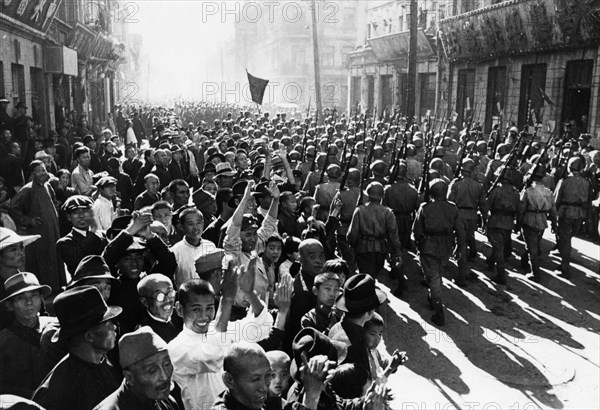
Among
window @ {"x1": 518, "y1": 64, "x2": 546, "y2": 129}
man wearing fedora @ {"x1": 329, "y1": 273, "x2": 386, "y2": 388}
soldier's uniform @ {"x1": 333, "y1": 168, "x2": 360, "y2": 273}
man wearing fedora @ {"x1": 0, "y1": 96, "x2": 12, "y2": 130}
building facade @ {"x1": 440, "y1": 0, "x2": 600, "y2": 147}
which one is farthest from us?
window @ {"x1": 518, "y1": 64, "x2": 546, "y2": 129}

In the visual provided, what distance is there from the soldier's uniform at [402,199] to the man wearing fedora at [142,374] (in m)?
6.79

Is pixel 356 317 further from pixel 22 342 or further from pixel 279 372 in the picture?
pixel 22 342

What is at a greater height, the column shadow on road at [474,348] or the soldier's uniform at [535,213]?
the soldier's uniform at [535,213]

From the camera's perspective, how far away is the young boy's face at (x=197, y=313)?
3.50 meters

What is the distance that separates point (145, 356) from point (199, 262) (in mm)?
1567

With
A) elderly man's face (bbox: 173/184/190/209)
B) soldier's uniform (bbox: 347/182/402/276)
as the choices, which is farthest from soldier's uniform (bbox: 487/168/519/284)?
elderly man's face (bbox: 173/184/190/209)

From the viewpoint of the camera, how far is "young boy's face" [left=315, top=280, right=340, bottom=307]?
4.22 meters

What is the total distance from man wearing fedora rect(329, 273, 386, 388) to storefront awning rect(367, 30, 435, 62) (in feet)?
82.2

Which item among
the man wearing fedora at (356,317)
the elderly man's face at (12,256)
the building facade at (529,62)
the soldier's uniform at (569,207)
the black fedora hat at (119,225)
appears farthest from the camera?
the building facade at (529,62)

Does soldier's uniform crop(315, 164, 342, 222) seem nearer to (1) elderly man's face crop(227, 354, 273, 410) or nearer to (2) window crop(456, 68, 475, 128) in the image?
(1) elderly man's face crop(227, 354, 273, 410)

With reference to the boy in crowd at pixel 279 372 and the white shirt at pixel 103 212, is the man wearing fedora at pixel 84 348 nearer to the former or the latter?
the boy in crowd at pixel 279 372

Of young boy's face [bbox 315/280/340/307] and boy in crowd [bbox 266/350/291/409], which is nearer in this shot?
boy in crowd [bbox 266/350/291/409]

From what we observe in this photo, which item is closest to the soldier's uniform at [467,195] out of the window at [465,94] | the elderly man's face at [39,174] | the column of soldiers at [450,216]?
the column of soldiers at [450,216]

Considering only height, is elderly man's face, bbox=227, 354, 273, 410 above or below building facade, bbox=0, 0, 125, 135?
below
